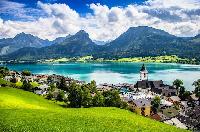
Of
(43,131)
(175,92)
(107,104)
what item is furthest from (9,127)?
(175,92)

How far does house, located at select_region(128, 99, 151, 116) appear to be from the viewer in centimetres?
9418

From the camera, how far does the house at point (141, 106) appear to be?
9418 cm

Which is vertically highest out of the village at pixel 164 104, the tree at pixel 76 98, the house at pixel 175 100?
the tree at pixel 76 98

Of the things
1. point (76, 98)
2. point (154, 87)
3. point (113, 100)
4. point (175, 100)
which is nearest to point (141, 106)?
point (113, 100)

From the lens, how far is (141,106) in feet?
315

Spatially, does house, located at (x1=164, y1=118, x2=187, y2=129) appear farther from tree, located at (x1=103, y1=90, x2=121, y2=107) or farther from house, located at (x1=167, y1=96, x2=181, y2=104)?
house, located at (x1=167, y1=96, x2=181, y2=104)

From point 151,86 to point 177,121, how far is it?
8761 centimetres

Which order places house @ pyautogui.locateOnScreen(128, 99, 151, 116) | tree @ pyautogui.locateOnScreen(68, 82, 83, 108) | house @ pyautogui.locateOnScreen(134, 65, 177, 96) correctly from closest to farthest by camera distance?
tree @ pyautogui.locateOnScreen(68, 82, 83, 108) → house @ pyautogui.locateOnScreen(128, 99, 151, 116) → house @ pyautogui.locateOnScreen(134, 65, 177, 96)

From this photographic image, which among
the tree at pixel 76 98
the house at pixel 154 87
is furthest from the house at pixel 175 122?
the house at pixel 154 87

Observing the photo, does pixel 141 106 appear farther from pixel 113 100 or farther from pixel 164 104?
pixel 113 100

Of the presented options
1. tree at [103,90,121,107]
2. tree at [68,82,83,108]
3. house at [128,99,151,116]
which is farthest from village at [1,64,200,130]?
tree at [68,82,83,108]

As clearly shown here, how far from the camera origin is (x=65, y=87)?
452 ft

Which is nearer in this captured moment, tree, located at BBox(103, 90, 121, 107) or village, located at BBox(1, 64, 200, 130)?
village, located at BBox(1, 64, 200, 130)

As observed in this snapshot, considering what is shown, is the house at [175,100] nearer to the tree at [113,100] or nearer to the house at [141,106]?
the house at [141,106]
